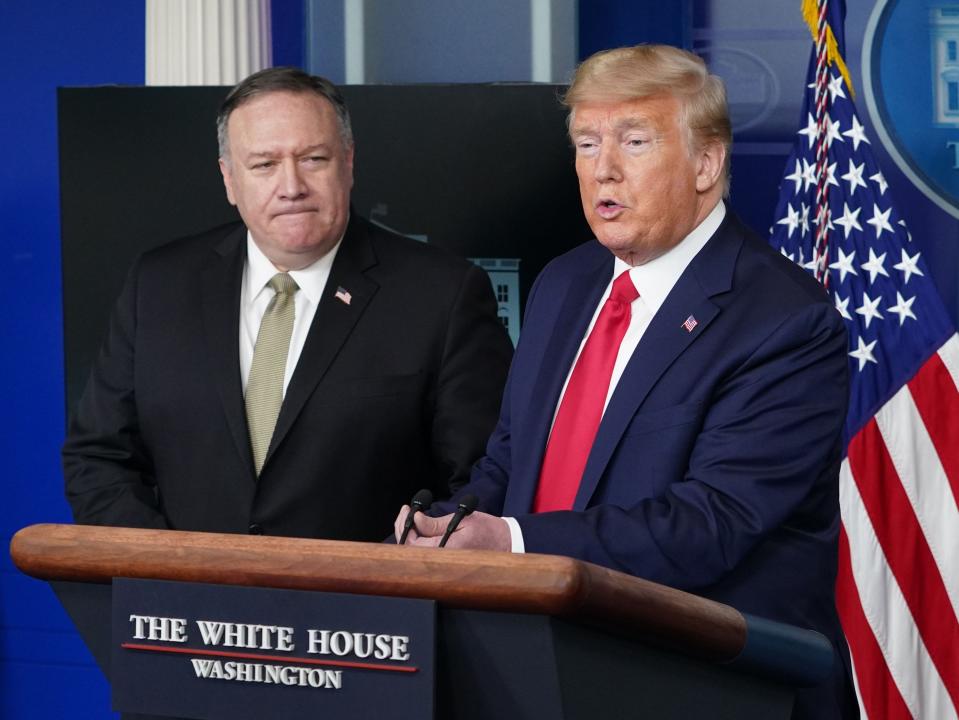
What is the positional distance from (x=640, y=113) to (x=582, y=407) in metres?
0.44

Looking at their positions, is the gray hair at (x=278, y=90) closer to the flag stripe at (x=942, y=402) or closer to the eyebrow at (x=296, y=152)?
the eyebrow at (x=296, y=152)

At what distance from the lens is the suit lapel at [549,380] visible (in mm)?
2098

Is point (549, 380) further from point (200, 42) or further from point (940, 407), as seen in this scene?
point (200, 42)

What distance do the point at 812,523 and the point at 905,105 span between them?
81.3 inches

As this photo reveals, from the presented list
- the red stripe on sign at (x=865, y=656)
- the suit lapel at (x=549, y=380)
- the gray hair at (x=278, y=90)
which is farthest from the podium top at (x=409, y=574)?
the red stripe on sign at (x=865, y=656)

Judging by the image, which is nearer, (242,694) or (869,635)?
(242,694)

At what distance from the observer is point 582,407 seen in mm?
2068

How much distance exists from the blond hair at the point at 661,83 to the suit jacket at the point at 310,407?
0.78 m

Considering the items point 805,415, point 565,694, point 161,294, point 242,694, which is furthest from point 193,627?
point 161,294

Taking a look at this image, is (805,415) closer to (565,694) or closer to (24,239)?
(565,694)

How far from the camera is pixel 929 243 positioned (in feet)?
12.1

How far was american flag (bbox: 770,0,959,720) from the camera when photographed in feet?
10.6

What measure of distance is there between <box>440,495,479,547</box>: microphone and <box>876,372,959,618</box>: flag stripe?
1.82m

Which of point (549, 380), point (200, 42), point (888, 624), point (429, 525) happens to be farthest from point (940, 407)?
point (200, 42)
